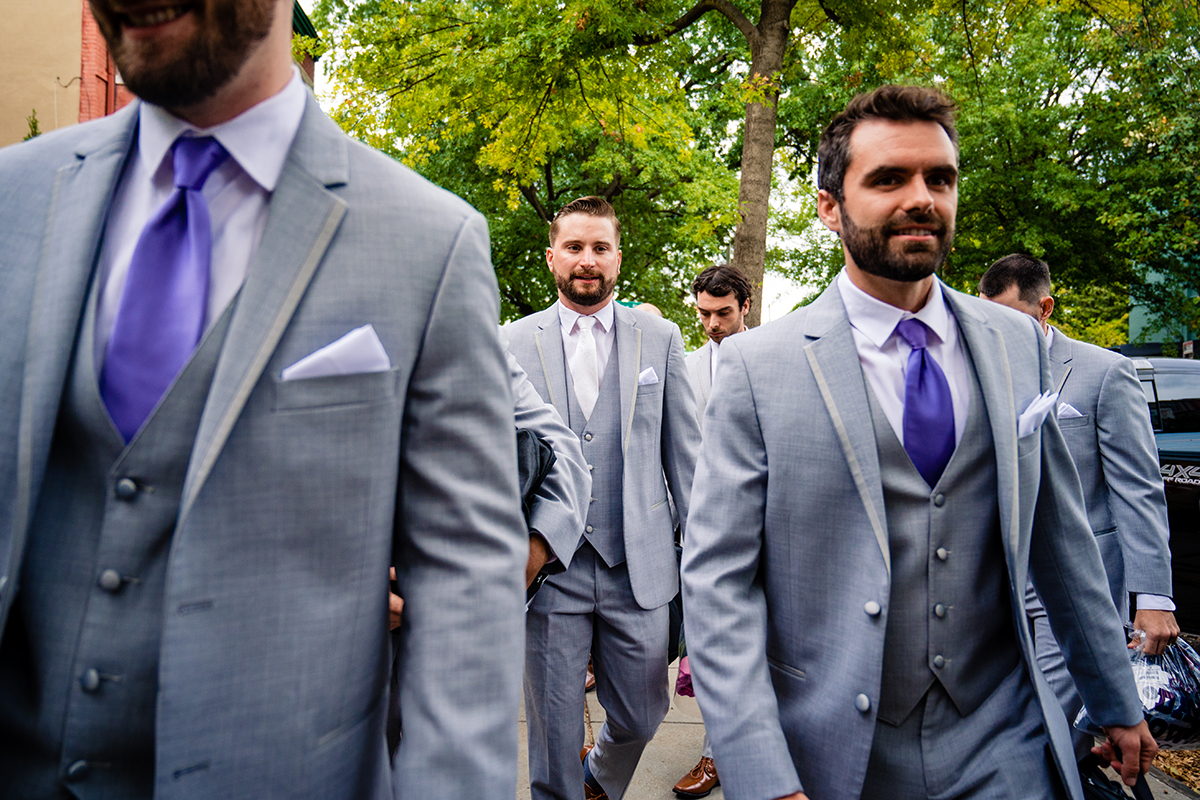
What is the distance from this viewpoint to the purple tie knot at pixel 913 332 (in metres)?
2.11

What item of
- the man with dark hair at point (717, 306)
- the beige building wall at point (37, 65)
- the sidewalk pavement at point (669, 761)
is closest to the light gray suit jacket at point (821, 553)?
the sidewalk pavement at point (669, 761)

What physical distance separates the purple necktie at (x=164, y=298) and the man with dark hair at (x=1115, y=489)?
3.16 m

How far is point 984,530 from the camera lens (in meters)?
2.00

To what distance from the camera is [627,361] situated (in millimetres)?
3744

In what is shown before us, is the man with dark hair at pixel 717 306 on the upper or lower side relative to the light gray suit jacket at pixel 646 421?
upper

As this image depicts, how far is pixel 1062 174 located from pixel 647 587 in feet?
52.1

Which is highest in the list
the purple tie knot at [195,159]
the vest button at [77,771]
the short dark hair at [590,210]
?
the short dark hair at [590,210]

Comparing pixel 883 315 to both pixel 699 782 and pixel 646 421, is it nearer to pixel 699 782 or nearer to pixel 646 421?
pixel 646 421

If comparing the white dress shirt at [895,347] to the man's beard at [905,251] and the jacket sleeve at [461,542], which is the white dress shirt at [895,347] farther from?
the jacket sleeve at [461,542]

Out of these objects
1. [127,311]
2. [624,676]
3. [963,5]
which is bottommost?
[624,676]

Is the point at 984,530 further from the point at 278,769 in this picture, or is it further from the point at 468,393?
the point at 278,769

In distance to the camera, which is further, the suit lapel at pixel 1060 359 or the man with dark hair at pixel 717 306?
the man with dark hair at pixel 717 306

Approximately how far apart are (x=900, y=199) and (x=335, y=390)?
1.56m

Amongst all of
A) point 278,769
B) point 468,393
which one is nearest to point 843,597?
point 468,393
